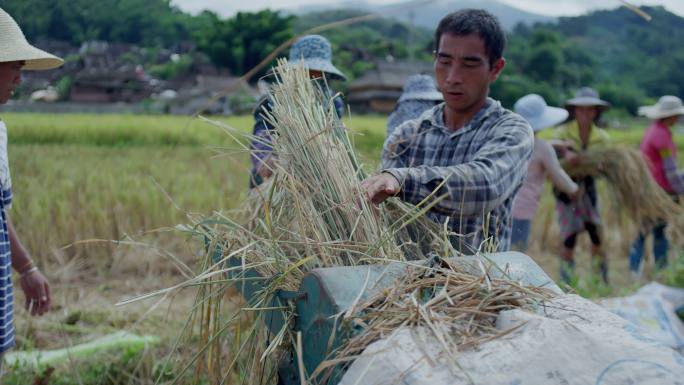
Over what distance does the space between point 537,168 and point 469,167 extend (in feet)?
9.56

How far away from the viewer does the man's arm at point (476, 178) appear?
164 centimetres

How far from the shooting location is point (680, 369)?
3.53 feet

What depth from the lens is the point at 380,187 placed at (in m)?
1.59

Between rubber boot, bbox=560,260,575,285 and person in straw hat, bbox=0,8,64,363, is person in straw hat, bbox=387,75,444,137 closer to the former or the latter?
rubber boot, bbox=560,260,575,285

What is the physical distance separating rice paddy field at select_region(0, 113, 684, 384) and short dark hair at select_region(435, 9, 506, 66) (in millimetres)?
475

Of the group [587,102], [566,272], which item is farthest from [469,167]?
[587,102]

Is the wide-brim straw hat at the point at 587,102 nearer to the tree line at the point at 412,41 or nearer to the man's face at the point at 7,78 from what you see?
the tree line at the point at 412,41

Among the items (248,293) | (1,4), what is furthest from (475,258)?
(1,4)

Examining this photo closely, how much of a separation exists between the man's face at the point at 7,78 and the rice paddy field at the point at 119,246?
68 centimetres

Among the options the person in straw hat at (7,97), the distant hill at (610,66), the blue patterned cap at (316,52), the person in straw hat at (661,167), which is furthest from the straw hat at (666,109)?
the distant hill at (610,66)

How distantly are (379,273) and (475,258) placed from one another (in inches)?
8.8

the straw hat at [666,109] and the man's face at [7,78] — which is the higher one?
the man's face at [7,78]

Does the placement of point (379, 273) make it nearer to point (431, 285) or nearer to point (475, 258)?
point (431, 285)

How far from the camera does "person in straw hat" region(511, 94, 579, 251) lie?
4305 millimetres
